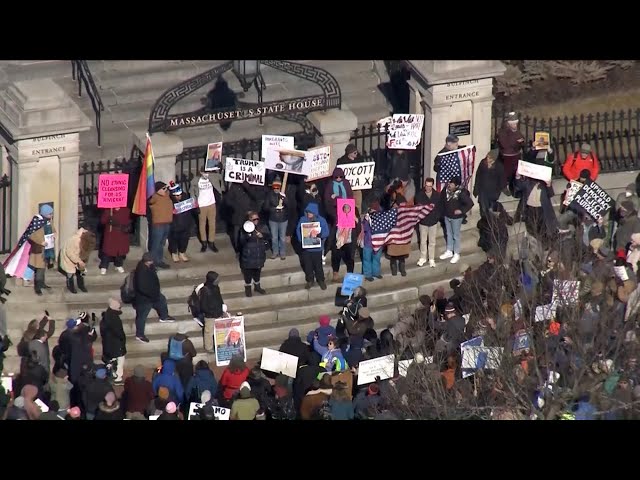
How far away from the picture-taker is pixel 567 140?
4922 centimetres

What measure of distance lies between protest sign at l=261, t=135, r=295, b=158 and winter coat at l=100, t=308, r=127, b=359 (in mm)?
3917

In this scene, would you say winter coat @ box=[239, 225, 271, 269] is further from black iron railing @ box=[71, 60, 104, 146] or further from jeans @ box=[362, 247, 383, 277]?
black iron railing @ box=[71, 60, 104, 146]

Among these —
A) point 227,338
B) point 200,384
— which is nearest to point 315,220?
point 227,338

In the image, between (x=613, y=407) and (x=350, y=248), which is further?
(x=350, y=248)

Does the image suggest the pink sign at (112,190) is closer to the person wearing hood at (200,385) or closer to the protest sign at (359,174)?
the person wearing hood at (200,385)

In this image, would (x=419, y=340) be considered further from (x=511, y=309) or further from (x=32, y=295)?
(x=32, y=295)

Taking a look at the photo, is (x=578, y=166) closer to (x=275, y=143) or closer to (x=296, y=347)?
(x=275, y=143)

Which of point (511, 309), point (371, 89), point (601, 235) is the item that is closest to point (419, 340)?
point (511, 309)

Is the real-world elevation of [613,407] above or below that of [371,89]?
below

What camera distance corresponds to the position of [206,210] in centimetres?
4638

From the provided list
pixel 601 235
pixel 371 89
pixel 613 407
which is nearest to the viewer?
pixel 613 407

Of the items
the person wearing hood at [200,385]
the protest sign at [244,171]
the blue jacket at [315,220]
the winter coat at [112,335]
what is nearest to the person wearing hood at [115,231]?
the winter coat at [112,335]

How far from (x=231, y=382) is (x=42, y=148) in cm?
506

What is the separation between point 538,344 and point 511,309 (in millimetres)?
1210
